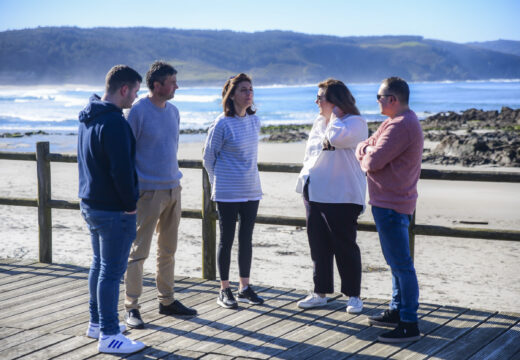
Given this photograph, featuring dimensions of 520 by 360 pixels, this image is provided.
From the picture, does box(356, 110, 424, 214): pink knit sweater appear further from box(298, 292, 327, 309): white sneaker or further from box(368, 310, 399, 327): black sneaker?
box(298, 292, 327, 309): white sneaker

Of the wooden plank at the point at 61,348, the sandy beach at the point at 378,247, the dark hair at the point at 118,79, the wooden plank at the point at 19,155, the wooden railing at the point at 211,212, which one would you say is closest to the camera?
the dark hair at the point at 118,79

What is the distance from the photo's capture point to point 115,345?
3902mm

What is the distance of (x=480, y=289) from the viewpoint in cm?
743

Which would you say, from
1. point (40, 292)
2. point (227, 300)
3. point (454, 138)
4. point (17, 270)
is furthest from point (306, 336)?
point (454, 138)

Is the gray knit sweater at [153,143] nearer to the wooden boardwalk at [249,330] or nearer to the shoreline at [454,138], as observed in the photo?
the wooden boardwalk at [249,330]

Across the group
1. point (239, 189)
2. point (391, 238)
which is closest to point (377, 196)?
point (391, 238)

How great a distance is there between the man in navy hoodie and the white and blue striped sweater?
101cm

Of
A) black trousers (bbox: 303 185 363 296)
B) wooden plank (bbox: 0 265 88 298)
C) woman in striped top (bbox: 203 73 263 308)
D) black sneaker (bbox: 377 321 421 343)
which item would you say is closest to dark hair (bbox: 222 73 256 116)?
woman in striped top (bbox: 203 73 263 308)

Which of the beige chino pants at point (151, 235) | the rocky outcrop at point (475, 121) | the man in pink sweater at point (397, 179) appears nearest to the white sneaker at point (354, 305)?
the man in pink sweater at point (397, 179)

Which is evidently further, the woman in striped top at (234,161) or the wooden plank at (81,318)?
the woman in striped top at (234,161)

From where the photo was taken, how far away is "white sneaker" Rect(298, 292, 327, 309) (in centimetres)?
484

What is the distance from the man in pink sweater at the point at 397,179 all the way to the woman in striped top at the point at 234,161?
90 centimetres

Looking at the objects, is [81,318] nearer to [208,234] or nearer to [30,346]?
[30,346]

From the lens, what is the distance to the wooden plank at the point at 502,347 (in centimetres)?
388
